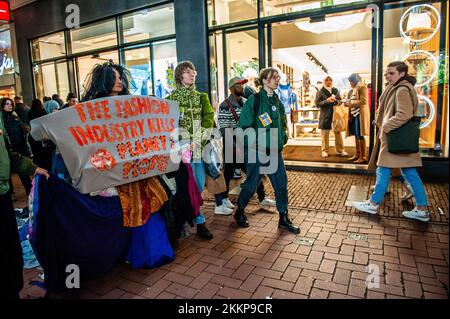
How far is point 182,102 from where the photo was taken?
3.95 m

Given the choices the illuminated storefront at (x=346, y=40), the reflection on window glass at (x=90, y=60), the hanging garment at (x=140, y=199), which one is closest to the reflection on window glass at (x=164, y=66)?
the illuminated storefront at (x=346, y=40)

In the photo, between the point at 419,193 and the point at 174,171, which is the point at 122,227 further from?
the point at 419,193

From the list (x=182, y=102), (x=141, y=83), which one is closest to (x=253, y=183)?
(x=182, y=102)

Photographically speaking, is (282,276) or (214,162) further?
(214,162)

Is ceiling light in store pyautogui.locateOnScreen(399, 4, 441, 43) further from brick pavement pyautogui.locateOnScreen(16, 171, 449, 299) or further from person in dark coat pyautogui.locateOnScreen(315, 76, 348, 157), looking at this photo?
brick pavement pyautogui.locateOnScreen(16, 171, 449, 299)

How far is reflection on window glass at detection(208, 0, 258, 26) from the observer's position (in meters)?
7.24

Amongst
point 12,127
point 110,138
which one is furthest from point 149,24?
point 110,138

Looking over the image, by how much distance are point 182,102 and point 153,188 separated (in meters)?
1.15

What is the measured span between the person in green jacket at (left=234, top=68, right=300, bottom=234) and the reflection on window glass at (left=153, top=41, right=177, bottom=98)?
4997 mm

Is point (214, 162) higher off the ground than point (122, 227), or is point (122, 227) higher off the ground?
point (214, 162)

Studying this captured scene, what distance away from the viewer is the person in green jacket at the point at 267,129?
3873mm

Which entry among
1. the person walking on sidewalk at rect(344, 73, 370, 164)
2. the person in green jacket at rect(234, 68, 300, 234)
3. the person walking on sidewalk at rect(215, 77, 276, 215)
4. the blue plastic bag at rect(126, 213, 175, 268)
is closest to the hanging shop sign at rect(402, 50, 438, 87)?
the person walking on sidewalk at rect(344, 73, 370, 164)

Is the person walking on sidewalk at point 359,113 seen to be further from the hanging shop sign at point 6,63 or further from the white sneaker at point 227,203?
the hanging shop sign at point 6,63
